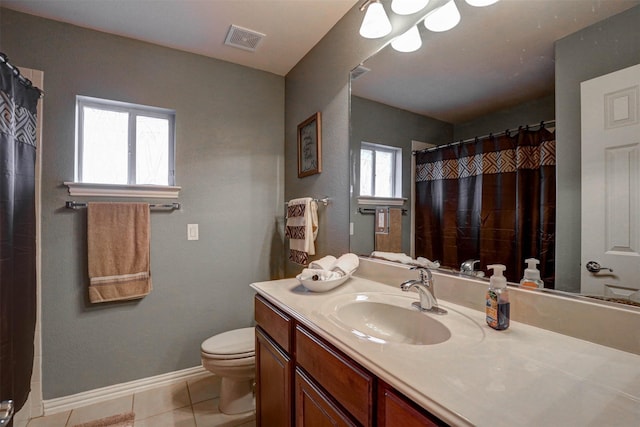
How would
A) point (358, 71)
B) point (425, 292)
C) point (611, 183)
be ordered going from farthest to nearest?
point (358, 71) < point (425, 292) < point (611, 183)

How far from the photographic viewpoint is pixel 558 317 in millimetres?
817

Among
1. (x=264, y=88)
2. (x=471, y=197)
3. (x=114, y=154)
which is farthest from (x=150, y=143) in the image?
(x=471, y=197)

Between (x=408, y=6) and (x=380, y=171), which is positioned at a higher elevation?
(x=408, y=6)

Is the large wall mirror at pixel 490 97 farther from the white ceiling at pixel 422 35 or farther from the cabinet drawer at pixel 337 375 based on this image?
the cabinet drawer at pixel 337 375

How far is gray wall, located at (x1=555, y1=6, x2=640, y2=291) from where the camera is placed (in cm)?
79

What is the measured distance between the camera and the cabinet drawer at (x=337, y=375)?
715 mm

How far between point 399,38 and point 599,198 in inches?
42.3

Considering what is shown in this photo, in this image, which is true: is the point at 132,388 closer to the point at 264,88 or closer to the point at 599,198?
the point at 264,88

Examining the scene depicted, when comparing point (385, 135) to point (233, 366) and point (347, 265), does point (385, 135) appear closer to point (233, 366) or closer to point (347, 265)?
point (347, 265)

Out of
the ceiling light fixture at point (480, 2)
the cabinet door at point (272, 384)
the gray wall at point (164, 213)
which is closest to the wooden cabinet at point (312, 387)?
the cabinet door at point (272, 384)

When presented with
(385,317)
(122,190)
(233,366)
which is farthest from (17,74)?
(385,317)

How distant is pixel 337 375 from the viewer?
32.4 inches

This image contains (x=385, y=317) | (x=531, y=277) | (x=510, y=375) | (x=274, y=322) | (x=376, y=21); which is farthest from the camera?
(x=376, y=21)

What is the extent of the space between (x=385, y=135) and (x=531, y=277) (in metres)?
0.91
